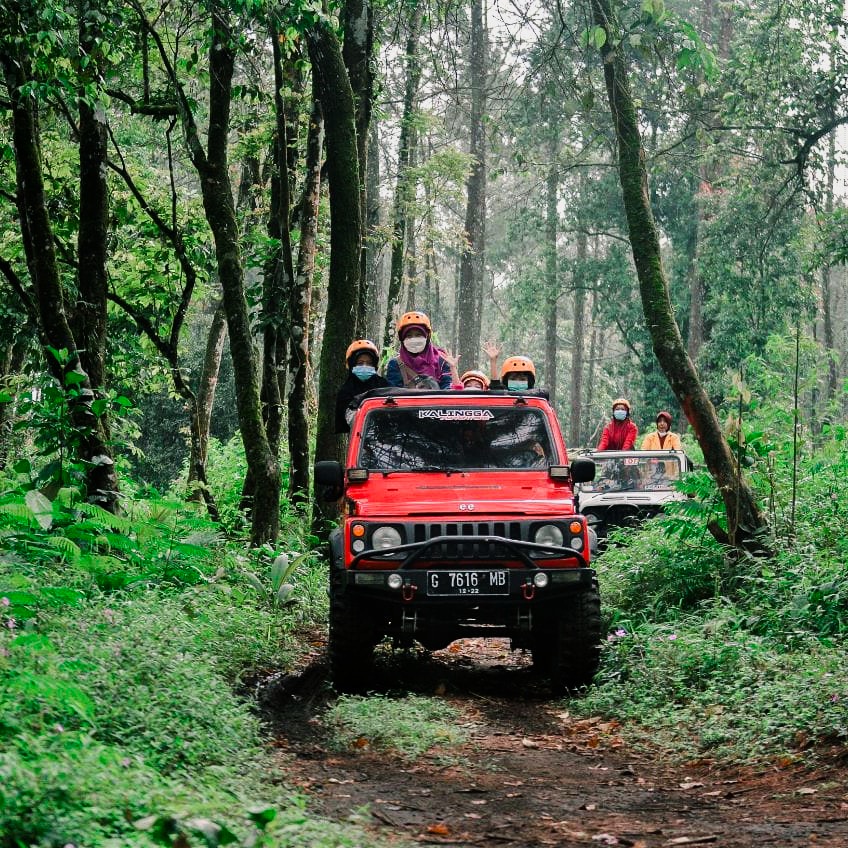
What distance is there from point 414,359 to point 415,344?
0.52 ft

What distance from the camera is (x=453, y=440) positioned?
9609 mm

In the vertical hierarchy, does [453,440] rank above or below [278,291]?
below

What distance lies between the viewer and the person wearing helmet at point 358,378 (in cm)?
1108

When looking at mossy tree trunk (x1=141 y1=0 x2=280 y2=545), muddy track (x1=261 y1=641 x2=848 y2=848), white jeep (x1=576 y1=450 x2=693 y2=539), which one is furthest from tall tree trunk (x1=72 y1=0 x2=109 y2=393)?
white jeep (x1=576 y1=450 x2=693 y2=539)

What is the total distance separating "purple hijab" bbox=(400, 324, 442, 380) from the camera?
11438 mm

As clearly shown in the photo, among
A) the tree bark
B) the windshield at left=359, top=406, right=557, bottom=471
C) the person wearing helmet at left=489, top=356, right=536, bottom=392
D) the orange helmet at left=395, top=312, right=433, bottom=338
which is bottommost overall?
the windshield at left=359, top=406, right=557, bottom=471

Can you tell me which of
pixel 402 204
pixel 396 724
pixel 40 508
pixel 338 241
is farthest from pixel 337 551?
pixel 402 204

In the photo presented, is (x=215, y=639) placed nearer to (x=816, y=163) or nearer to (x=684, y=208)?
(x=816, y=163)

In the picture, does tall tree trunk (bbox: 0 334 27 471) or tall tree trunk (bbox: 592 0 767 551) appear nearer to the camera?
tall tree trunk (bbox: 592 0 767 551)

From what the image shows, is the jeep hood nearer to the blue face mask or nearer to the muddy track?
the muddy track

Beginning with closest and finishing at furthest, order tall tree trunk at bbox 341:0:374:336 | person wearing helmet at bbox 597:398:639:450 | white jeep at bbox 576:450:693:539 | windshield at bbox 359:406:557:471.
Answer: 1. windshield at bbox 359:406:557:471
2. tall tree trunk at bbox 341:0:374:336
3. white jeep at bbox 576:450:693:539
4. person wearing helmet at bbox 597:398:639:450

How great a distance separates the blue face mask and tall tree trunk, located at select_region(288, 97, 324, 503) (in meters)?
3.09

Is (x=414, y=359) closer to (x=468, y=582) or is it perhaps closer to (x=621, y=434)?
(x=468, y=582)

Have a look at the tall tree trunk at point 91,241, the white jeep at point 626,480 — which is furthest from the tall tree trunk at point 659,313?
the tall tree trunk at point 91,241
